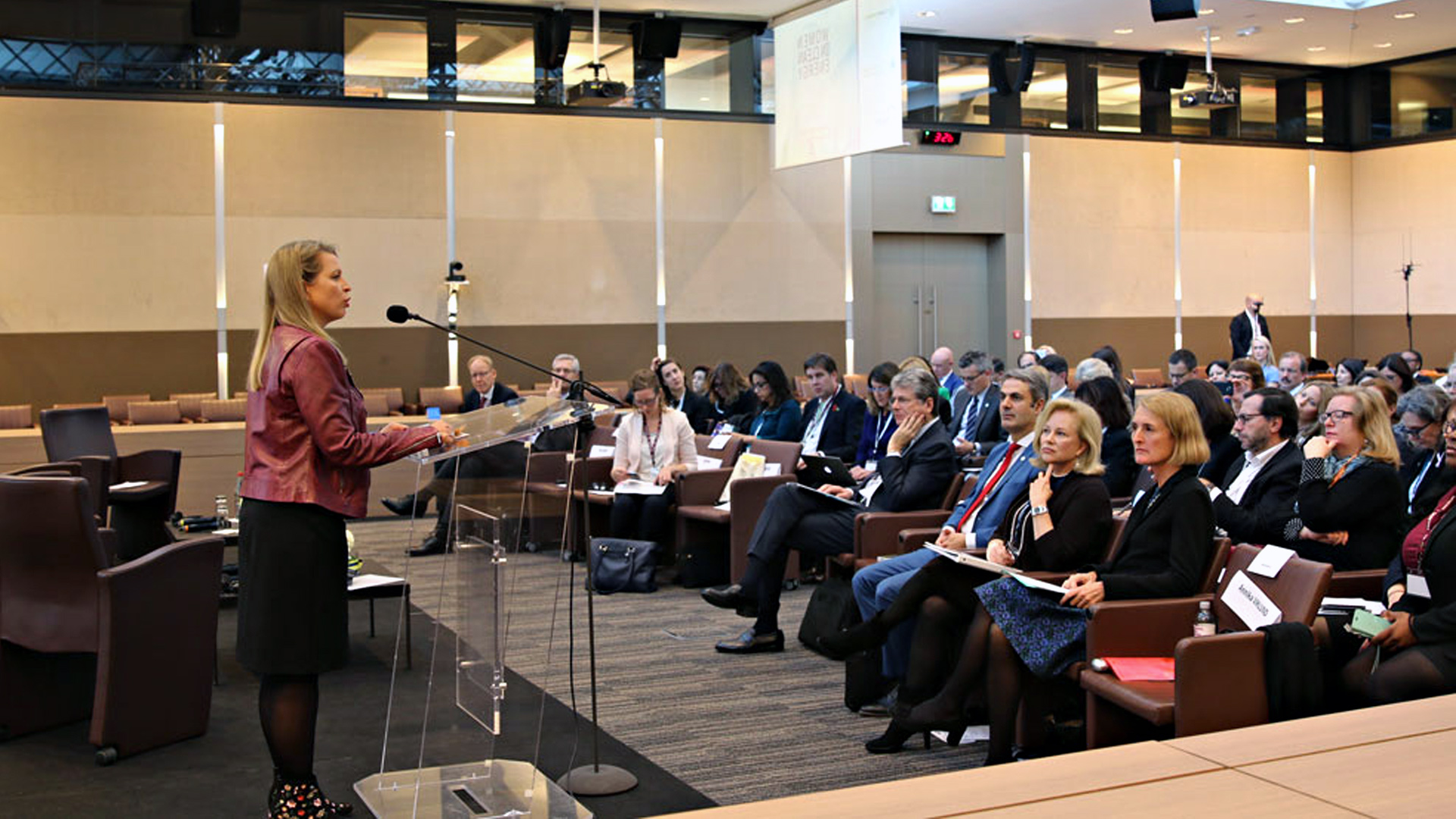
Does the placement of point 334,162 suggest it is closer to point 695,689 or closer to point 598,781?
point 695,689

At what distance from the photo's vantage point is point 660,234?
14.8m

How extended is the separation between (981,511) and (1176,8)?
292 inches

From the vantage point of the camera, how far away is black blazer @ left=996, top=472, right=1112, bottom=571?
14.6 ft

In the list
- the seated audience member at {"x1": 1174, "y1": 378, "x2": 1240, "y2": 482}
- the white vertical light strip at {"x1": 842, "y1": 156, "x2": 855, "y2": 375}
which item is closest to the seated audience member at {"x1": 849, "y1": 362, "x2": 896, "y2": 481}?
the seated audience member at {"x1": 1174, "y1": 378, "x2": 1240, "y2": 482}

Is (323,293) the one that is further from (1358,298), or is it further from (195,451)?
(1358,298)

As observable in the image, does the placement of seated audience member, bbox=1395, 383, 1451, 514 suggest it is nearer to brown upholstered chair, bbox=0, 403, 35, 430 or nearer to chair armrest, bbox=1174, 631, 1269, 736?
chair armrest, bbox=1174, 631, 1269, 736

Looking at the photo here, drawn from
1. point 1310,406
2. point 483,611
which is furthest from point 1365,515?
point 483,611

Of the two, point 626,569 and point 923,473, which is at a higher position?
point 923,473

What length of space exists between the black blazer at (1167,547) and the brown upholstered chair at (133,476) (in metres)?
Result: 5.65

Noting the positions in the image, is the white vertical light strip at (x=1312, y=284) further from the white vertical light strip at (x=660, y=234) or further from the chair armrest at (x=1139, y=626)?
the chair armrest at (x=1139, y=626)

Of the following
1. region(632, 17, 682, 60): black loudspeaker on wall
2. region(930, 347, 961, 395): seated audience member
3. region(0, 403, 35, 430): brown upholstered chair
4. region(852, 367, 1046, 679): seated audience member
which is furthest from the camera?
region(632, 17, 682, 60): black loudspeaker on wall

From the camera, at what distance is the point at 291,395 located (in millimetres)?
3359

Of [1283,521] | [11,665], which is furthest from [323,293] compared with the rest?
[1283,521]

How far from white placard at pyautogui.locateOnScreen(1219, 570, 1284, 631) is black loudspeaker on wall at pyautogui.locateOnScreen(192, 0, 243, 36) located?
12072 millimetres
